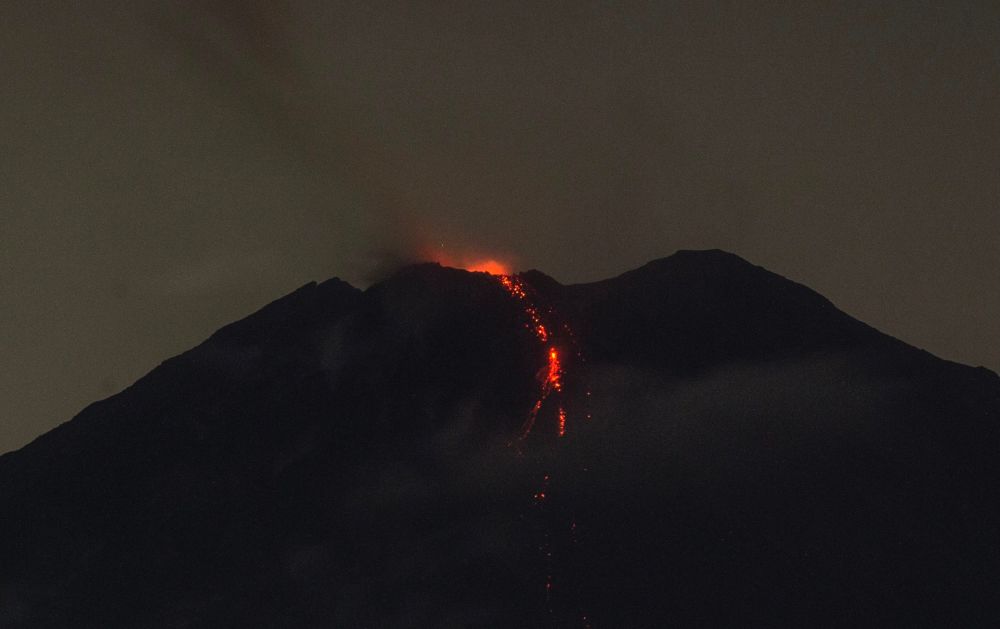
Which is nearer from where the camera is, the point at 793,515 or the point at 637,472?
the point at 793,515

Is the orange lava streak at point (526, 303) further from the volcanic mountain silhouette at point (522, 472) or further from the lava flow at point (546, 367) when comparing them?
the volcanic mountain silhouette at point (522, 472)

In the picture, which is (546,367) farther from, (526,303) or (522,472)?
(522,472)

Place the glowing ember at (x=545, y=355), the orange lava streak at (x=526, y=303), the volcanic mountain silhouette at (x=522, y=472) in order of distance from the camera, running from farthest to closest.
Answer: the orange lava streak at (x=526, y=303), the glowing ember at (x=545, y=355), the volcanic mountain silhouette at (x=522, y=472)

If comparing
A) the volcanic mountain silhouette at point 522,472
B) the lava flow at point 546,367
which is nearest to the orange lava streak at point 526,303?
the lava flow at point 546,367

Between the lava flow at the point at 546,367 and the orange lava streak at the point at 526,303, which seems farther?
the orange lava streak at the point at 526,303

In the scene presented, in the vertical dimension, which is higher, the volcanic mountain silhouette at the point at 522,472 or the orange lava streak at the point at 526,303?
the orange lava streak at the point at 526,303

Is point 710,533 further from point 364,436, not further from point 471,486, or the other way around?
point 364,436

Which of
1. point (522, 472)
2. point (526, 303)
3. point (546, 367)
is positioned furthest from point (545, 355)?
point (522, 472)

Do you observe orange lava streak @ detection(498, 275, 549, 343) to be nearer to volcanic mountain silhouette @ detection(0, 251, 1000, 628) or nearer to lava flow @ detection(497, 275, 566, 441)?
lava flow @ detection(497, 275, 566, 441)

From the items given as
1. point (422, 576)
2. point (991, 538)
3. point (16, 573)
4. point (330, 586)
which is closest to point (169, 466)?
point (16, 573)
